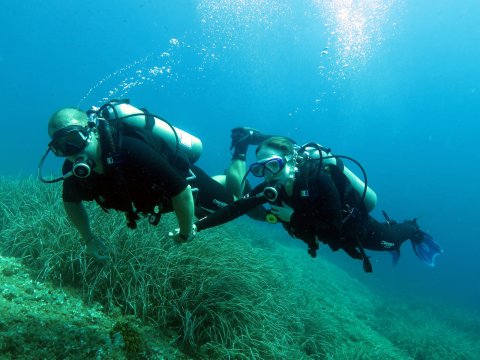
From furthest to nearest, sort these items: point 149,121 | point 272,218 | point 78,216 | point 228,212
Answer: point 272,218 < point 228,212 < point 149,121 < point 78,216

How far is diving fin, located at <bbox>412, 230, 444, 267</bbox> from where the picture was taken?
5.70m

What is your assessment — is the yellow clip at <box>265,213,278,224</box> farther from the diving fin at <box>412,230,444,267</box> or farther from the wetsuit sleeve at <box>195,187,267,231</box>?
the diving fin at <box>412,230,444,267</box>

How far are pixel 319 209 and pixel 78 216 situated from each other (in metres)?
2.69

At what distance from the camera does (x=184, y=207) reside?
9.70 feet

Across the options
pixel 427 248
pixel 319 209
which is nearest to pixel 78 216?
pixel 319 209

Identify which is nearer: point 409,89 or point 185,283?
point 185,283

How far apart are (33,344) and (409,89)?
5252 inches

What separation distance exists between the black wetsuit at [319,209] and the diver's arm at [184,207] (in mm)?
540

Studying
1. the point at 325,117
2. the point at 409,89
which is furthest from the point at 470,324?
the point at 325,117

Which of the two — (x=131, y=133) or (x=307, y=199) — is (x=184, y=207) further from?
(x=307, y=199)

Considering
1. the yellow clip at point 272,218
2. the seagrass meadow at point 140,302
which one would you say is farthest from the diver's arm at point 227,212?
the seagrass meadow at point 140,302

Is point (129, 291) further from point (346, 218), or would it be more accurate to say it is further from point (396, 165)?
point (396, 165)

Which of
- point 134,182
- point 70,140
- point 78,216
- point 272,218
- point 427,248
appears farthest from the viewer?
point 427,248

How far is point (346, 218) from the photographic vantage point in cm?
399
